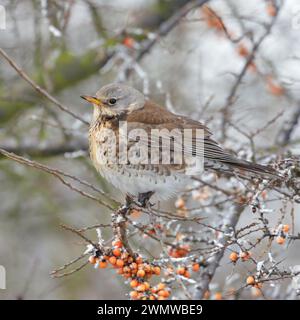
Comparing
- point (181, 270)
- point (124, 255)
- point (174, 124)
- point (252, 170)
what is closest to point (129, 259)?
point (124, 255)

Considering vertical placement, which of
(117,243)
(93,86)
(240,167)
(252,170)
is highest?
(93,86)

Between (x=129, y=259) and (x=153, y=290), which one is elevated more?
(x=129, y=259)

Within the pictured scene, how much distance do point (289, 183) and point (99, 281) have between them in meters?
5.80

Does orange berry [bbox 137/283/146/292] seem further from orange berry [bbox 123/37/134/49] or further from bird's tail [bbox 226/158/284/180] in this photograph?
orange berry [bbox 123/37/134/49]

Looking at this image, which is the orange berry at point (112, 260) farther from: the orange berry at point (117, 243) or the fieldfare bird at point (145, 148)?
the fieldfare bird at point (145, 148)

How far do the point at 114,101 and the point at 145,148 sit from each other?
1.82ft

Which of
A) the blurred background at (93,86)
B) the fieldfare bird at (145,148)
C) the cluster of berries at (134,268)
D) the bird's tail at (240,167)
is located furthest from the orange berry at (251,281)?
the blurred background at (93,86)

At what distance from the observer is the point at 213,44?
29.0 ft

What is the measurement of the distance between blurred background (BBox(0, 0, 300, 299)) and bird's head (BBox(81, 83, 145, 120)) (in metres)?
0.56

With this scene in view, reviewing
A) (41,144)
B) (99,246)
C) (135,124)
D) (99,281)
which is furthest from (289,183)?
(99,281)

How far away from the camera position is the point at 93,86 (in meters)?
8.73

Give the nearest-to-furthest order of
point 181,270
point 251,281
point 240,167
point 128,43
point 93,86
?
point 251,281, point 181,270, point 240,167, point 128,43, point 93,86

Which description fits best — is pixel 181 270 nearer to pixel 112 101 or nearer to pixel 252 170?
pixel 252 170
